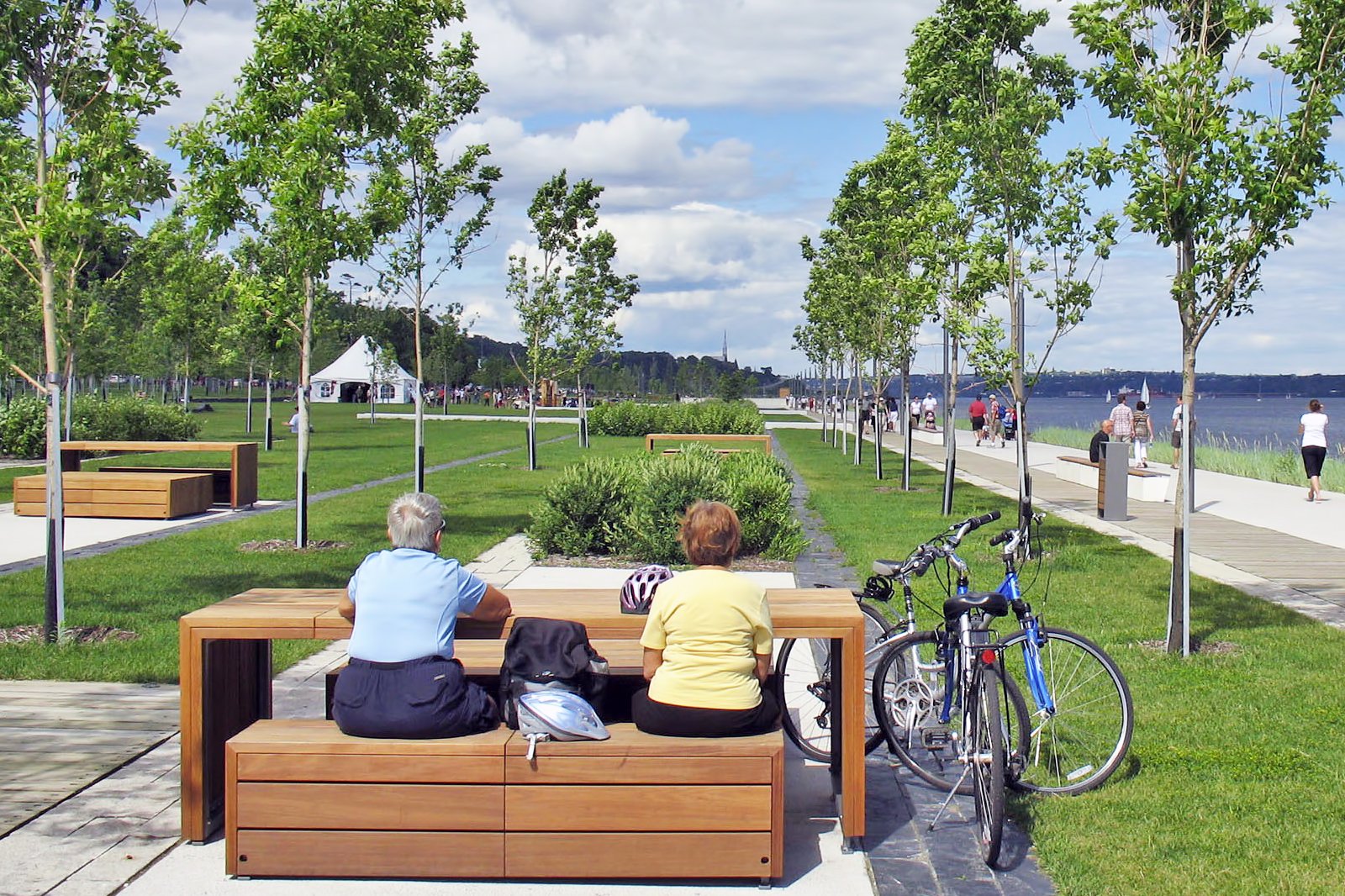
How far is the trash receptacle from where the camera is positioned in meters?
18.0

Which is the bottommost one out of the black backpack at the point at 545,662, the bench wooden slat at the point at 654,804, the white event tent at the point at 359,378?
the bench wooden slat at the point at 654,804

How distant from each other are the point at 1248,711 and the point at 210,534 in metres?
11.5

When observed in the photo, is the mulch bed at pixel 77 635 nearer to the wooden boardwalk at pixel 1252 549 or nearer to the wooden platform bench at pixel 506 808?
the wooden platform bench at pixel 506 808

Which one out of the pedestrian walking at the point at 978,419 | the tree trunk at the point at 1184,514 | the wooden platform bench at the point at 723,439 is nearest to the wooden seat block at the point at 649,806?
the tree trunk at the point at 1184,514

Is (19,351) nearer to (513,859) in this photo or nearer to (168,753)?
(168,753)

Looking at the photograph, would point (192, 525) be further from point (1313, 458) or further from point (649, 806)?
point (1313, 458)

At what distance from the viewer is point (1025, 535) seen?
5969 millimetres

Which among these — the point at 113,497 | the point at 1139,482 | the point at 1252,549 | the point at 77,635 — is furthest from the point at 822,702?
the point at 1139,482

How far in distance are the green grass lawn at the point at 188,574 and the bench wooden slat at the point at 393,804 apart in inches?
143

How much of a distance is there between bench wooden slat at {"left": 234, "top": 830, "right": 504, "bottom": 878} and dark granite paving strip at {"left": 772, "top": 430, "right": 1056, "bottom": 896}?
4.43 ft

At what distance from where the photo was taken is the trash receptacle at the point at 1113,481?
18.0 meters

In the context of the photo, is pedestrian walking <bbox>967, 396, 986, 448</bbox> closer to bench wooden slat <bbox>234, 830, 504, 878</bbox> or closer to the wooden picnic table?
the wooden picnic table

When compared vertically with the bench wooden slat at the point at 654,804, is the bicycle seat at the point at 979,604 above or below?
above

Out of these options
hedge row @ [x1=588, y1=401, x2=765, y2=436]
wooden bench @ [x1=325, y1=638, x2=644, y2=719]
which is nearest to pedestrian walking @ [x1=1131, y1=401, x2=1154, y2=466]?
hedge row @ [x1=588, y1=401, x2=765, y2=436]
